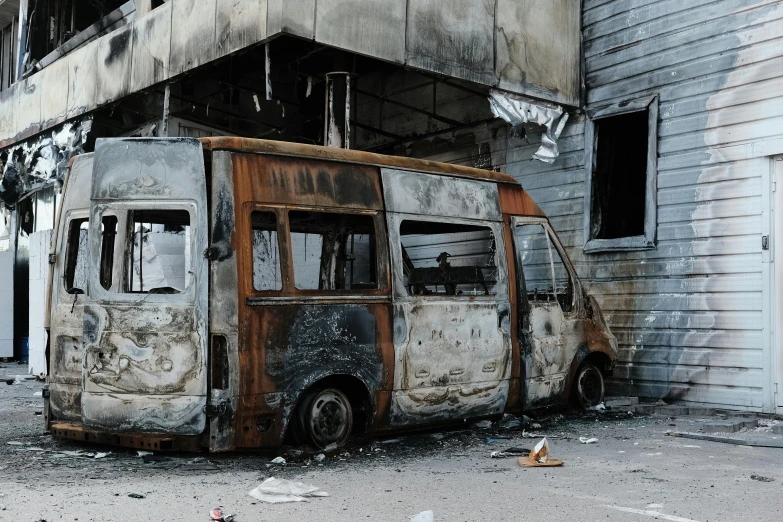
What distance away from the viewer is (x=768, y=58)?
30.5ft

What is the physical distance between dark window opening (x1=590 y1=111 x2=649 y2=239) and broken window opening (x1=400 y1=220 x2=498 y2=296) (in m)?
2.85

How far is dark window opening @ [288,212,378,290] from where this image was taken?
281 inches

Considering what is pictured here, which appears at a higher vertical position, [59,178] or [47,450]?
[59,178]

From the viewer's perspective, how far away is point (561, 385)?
29.0 feet

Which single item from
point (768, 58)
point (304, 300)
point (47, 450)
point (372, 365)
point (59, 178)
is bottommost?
point (47, 450)

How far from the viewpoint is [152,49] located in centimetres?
1096

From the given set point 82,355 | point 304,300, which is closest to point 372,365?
point 304,300

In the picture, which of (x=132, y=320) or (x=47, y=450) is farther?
(x=47, y=450)

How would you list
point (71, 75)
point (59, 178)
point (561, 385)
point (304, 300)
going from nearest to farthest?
1. point (304, 300)
2. point (561, 385)
3. point (71, 75)
4. point (59, 178)

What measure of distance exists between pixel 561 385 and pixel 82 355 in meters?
4.73

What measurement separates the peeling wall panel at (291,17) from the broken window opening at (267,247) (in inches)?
105

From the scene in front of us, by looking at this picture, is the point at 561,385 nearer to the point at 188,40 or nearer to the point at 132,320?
the point at 132,320

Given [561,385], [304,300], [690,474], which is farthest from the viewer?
[561,385]

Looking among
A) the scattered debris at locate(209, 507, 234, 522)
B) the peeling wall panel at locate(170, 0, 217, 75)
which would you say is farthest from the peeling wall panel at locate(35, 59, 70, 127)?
the scattered debris at locate(209, 507, 234, 522)
